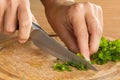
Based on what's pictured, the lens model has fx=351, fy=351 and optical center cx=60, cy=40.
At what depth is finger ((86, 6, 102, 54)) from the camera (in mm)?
1222

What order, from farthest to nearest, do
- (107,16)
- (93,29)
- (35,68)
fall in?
1. (107,16)
2. (93,29)
3. (35,68)

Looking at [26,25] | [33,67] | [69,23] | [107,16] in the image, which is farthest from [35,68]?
[107,16]

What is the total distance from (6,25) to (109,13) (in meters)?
0.66

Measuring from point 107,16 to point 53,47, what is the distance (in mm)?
533

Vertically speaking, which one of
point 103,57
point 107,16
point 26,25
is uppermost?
point 26,25

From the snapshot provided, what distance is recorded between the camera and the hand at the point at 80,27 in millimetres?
1229

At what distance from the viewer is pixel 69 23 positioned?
52.2 inches

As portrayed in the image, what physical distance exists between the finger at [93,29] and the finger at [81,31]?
19mm

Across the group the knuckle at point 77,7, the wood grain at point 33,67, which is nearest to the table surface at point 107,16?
the wood grain at point 33,67

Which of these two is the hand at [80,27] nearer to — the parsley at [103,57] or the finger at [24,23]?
the parsley at [103,57]

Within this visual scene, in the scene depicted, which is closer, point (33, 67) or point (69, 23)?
point (33, 67)

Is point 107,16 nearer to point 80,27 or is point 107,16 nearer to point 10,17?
point 80,27

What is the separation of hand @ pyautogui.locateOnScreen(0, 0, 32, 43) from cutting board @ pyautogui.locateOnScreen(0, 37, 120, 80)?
3.1 inches

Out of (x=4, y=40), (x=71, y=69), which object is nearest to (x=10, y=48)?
(x=4, y=40)
